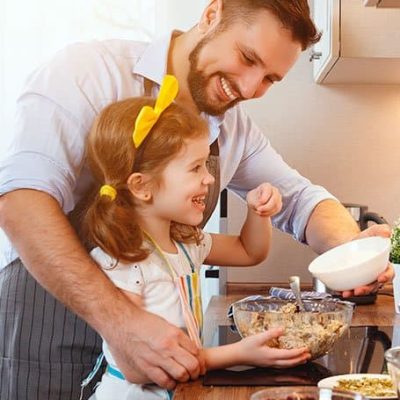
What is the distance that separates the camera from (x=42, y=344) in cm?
148

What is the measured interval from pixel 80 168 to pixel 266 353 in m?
0.56

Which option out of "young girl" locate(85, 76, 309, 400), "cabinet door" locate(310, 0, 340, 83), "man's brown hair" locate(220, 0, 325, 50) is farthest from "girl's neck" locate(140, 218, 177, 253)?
"cabinet door" locate(310, 0, 340, 83)

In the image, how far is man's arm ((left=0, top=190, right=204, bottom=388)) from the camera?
108 cm

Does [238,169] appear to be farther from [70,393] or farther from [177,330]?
[177,330]

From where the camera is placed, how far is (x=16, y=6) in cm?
229

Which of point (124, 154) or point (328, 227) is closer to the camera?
point (124, 154)

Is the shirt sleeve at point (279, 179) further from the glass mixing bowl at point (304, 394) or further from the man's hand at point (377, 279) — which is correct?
the glass mixing bowl at point (304, 394)

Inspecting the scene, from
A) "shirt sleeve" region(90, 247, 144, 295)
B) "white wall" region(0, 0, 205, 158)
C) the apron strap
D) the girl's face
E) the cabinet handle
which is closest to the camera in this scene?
"shirt sleeve" region(90, 247, 144, 295)

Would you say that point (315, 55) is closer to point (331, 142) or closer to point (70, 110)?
point (331, 142)

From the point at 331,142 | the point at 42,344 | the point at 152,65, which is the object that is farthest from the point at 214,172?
the point at 331,142

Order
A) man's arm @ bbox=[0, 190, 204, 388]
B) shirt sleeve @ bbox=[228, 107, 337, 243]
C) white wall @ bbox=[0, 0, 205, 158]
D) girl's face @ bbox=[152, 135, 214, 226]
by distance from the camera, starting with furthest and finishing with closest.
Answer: white wall @ bbox=[0, 0, 205, 158] < shirt sleeve @ bbox=[228, 107, 337, 243] < girl's face @ bbox=[152, 135, 214, 226] < man's arm @ bbox=[0, 190, 204, 388]

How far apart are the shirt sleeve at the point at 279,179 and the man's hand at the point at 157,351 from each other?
0.80 meters

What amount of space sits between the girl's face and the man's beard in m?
0.26

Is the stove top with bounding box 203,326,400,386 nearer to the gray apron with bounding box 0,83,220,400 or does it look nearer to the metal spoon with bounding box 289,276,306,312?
the metal spoon with bounding box 289,276,306,312
